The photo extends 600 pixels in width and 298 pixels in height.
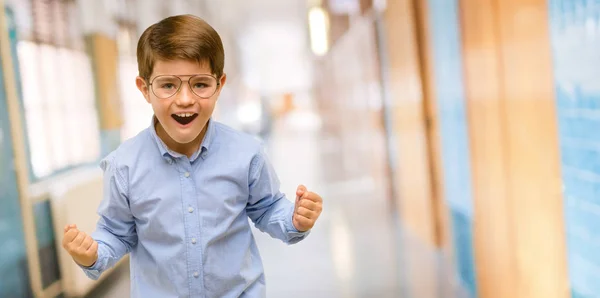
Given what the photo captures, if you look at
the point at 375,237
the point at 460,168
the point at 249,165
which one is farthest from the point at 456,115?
the point at 249,165

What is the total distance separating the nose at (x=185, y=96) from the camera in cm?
128

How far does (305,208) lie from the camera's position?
1.29 m

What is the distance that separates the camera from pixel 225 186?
1344 mm

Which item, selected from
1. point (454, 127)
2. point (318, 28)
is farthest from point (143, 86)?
point (318, 28)

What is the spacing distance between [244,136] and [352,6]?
4.94m

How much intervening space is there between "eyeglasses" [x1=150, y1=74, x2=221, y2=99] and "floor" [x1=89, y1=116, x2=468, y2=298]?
2.09ft

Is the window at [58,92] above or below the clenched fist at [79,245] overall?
above

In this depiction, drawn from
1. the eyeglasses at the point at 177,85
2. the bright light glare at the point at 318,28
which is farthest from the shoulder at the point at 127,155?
the bright light glare at the point at 318,28

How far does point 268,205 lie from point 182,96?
0.99 feet

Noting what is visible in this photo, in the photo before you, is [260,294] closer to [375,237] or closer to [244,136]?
[244,136]

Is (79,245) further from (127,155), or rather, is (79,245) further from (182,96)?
(182,96)

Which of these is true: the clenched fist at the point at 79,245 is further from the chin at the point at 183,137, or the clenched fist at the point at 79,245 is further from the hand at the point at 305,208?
the hand at the point at 305,208

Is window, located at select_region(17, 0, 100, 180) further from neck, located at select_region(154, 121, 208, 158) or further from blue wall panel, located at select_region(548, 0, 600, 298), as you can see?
blue wall panel, located at select_region(548, 0, 600, 298)

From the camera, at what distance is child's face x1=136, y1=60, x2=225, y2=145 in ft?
4.23
